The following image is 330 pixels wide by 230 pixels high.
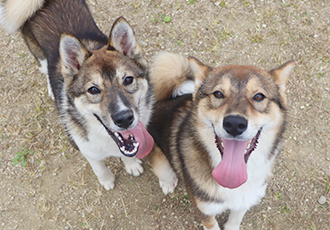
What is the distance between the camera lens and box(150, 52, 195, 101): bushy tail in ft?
9.75

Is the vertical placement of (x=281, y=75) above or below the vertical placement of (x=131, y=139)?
above

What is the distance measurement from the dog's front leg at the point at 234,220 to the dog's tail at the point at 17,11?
3388 millimetres

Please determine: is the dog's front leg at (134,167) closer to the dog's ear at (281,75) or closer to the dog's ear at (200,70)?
the dog's ear at (200,70)

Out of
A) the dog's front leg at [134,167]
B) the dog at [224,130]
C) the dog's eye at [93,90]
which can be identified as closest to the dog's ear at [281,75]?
the dog at [224,130]

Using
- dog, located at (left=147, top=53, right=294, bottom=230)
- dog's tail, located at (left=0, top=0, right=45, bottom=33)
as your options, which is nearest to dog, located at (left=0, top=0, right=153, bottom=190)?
dog's tail, located at (left=0, top=0, right=45, bottom=33)

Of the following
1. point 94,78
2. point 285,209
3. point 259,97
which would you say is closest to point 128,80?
point 94,78

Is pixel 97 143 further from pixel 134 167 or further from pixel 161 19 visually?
pixel 161 19

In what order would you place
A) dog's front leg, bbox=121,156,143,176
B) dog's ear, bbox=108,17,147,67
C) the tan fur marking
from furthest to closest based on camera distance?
dog's front leg, bbox=121,156,143,176, the tan fur marking, dog's ear, bbox=108,17,147,67

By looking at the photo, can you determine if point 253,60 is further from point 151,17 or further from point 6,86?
point 6,86

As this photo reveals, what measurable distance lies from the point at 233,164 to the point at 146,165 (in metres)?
1.83

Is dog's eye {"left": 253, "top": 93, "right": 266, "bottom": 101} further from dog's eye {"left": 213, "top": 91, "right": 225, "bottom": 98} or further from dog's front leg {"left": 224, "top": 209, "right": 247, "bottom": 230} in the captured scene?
dog's front leg {"left": 224, "top": 209, "right": 247, "bottom": 230}

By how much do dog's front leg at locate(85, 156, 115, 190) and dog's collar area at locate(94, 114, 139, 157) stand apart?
0.67 metres

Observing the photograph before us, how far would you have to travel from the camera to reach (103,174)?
3.40 meters

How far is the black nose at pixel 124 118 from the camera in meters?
2.35
